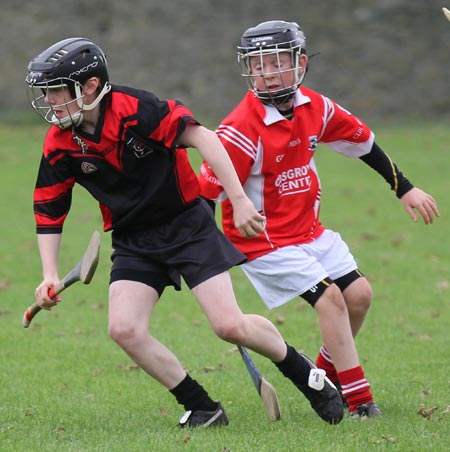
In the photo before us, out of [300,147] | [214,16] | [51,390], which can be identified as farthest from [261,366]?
[214,16]

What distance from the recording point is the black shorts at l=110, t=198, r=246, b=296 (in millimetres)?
4871

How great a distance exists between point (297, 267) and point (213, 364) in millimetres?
1658

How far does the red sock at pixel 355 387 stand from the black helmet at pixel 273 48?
4.52ft

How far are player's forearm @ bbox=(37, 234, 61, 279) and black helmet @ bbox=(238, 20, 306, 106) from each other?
1232mm

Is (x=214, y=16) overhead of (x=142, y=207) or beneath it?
beneath

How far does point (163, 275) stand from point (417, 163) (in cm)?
1308

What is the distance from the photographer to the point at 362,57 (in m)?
23.4

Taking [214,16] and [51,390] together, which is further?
[214,16]

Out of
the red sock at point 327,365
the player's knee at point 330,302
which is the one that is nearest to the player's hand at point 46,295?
the player's knee at point 330,302

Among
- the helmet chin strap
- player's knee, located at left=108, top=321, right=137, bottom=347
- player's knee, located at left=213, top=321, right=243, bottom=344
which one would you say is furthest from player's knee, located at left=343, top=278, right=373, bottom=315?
the helmet chin strap

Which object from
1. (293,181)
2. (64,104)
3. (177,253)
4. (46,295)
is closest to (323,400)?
(177,253)

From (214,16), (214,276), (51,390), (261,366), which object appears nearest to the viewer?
(214,276)

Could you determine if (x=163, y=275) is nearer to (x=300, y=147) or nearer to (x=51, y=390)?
(x=300, y=147)

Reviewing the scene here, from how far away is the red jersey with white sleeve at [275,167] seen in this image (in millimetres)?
5234
